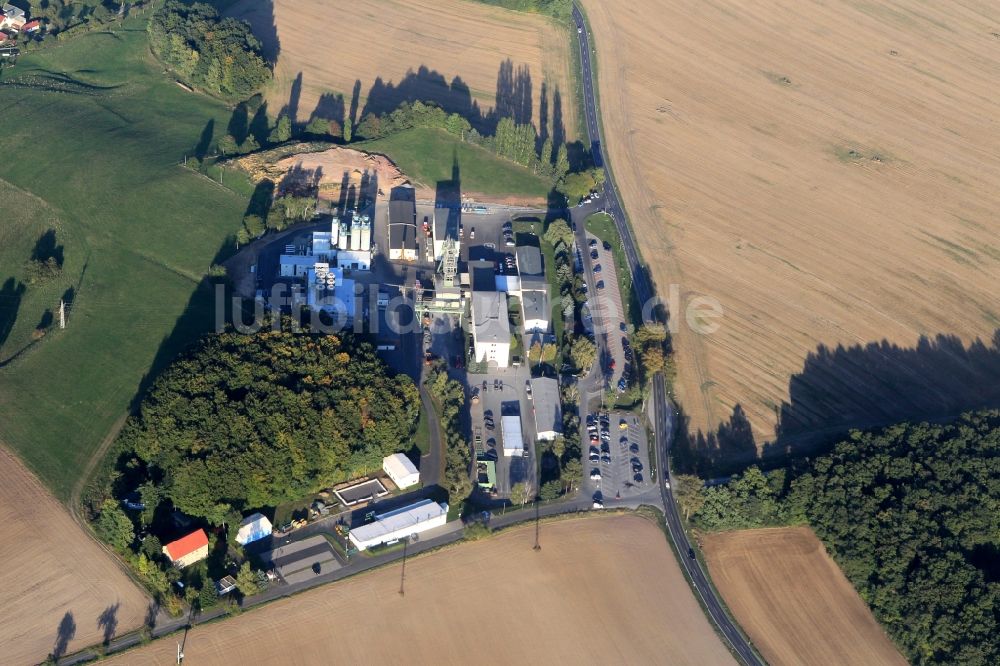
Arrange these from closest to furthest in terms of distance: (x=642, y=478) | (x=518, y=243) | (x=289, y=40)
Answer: (x=642, y=478)
(x=518, y=243)
(x=289, y=40)

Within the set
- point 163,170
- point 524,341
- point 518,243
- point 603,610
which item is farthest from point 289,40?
point 603,610

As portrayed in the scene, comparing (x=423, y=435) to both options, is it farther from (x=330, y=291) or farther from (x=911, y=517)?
(x=911, y=517)

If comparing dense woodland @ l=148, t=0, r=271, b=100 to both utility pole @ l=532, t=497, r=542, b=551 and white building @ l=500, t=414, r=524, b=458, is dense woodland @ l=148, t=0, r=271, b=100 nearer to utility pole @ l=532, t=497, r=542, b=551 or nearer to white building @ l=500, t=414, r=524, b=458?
white building @ l=500, t=414, r=524, b=458

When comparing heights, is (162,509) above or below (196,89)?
below

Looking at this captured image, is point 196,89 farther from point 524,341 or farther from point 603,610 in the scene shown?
point 603,610

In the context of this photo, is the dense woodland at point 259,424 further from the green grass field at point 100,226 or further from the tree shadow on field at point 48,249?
the tree shadow on field at point 48,249

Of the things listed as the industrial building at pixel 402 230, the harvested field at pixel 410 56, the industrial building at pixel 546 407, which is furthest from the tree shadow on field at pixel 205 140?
the industrial building at pixel 546 407

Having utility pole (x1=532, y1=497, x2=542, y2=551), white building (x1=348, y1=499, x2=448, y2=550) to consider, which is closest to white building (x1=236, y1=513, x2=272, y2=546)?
white building (x1=348, y1=499, x2=448, y2=550)

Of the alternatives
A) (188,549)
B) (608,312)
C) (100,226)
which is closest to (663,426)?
(608,312)
